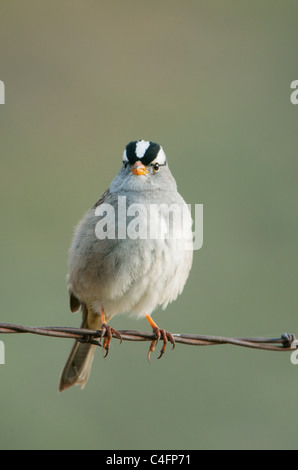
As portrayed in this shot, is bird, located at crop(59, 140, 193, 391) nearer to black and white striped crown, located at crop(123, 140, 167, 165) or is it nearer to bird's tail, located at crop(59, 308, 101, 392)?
black and white striped crown, located at crop(123, 140, 167, 165)

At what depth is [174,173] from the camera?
396 inches

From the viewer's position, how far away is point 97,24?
608 inches

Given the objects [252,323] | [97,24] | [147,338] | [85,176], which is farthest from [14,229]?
[97,24]

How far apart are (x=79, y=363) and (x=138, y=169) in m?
1.81

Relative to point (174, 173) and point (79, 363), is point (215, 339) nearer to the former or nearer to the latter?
point (79, 363)

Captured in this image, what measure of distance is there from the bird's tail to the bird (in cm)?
22

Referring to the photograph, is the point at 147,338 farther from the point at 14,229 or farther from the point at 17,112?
the point at 17,112

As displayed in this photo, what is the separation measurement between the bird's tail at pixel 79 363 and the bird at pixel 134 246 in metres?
0.22

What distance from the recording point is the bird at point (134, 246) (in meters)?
5.56

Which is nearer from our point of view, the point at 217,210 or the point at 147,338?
the point at 147,338

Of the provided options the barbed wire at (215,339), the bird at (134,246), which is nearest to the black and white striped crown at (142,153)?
the bird at (134,246)

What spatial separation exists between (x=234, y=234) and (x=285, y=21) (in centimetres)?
→ 681

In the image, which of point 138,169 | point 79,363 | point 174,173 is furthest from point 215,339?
point 174,173

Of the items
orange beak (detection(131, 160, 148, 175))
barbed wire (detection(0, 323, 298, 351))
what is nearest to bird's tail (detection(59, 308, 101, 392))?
orange beak (detection(131, 160, 148, 175))
